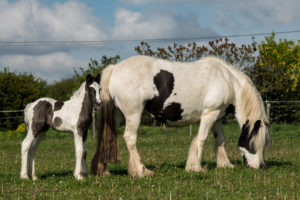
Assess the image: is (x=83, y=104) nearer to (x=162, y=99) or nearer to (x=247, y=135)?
(x=162, y=99)

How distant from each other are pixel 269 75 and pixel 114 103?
2091 centimetres

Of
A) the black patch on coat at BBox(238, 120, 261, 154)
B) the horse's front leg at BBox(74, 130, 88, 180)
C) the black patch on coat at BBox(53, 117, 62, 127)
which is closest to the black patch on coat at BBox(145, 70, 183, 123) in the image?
the horse's front leg at BBox(74, 130, 88, 180)

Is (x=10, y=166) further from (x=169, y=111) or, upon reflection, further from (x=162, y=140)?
(x=162, y=140)

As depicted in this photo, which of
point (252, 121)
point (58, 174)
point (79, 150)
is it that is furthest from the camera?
point (252, 121)

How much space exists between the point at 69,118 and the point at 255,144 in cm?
433

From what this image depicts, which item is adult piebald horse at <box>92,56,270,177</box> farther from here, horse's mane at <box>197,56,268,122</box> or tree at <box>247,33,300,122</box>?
tree at <box>247,33,300,122</box>

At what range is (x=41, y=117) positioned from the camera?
27.8 ft

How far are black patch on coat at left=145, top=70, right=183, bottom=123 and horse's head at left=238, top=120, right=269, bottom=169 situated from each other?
185 cm

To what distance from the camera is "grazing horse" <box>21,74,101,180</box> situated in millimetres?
8281

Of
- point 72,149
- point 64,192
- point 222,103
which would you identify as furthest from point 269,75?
point 64,192

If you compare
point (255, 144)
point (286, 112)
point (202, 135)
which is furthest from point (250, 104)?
point (286, 112)

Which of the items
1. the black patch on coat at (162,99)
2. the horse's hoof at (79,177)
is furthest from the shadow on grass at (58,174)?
the black patch on coat at (162,99)

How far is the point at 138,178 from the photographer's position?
27.3 feet

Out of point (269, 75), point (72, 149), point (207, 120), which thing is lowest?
point (72, 149)
